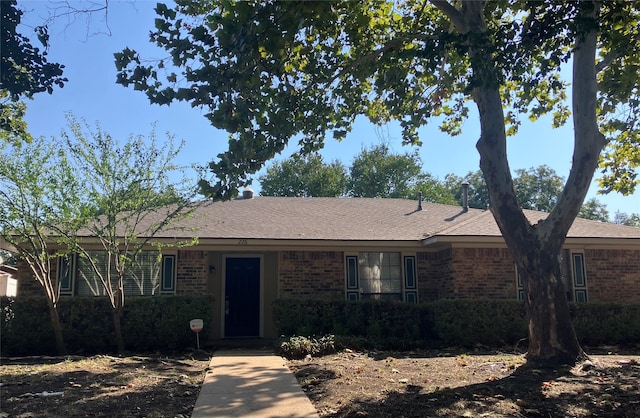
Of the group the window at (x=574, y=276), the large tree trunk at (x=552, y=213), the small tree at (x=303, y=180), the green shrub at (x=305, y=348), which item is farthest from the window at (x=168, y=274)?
the small tree at (x=303, y=180)

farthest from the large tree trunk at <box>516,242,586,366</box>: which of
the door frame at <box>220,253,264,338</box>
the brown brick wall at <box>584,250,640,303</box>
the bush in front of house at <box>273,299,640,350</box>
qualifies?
the door frame at <box>220,253,264,338</box>

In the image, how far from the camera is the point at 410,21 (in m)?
10.7

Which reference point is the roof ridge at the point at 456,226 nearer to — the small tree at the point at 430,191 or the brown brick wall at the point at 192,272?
the brown brick wall at the point at 192,272

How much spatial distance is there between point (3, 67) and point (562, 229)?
8.76 meters

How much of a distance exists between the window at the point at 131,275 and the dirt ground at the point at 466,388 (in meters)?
5.20

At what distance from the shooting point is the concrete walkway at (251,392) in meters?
6.00

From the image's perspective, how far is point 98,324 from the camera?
36.8 feet

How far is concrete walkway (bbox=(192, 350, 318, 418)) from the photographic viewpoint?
600 cm

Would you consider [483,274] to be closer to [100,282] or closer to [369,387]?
[369,387]

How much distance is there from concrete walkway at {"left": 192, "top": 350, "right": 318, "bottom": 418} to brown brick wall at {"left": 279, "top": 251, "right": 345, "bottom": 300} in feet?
12.3

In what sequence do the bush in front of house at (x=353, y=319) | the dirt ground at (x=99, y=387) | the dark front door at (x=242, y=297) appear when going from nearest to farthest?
the dirt ground at (x=99, y=387) < the bush in front of house at (x=353, y=319) < the dark front door at (x=242, y=297)

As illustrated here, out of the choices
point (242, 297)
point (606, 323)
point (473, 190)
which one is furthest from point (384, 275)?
point (473, 190)

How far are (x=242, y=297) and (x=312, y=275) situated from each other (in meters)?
1.92

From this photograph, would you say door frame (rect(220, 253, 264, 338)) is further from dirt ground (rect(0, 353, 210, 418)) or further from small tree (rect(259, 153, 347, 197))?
small tree (rect(259, 153, 347, 197))
